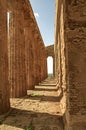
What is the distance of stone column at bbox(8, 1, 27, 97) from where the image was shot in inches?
460

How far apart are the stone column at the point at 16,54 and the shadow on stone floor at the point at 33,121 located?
441cm

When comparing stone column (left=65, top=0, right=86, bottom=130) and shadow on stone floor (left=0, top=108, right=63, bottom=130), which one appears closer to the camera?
stone column (left=65, top=0, right=86, bottom=130)

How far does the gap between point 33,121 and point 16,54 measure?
6.27 metres

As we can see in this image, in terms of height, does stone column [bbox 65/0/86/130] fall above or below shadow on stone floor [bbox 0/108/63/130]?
above

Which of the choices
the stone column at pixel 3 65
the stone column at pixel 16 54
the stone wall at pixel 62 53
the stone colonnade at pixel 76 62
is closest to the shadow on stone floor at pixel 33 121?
the stone column at pixel 3 65

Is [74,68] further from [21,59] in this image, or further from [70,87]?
[21,59]

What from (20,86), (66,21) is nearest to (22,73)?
(20,86)

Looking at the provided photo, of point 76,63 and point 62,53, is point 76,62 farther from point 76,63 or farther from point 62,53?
point 62,53

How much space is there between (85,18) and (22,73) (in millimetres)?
7884

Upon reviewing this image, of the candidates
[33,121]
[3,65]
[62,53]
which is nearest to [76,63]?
[33,121]

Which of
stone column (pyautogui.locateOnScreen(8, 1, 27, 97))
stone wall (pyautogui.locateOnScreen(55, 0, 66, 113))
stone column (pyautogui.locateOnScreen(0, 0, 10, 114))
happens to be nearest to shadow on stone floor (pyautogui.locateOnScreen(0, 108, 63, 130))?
stone column (pyautogui.locateOnScreen(0, 0, 10, 114))

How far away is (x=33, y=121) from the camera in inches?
240

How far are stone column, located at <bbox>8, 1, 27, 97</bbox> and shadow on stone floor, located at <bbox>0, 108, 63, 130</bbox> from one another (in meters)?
4.41

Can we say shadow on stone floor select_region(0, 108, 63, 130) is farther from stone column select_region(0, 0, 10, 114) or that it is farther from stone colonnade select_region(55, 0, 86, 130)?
stone colonnade select_region(55, 0, 86, 130)
